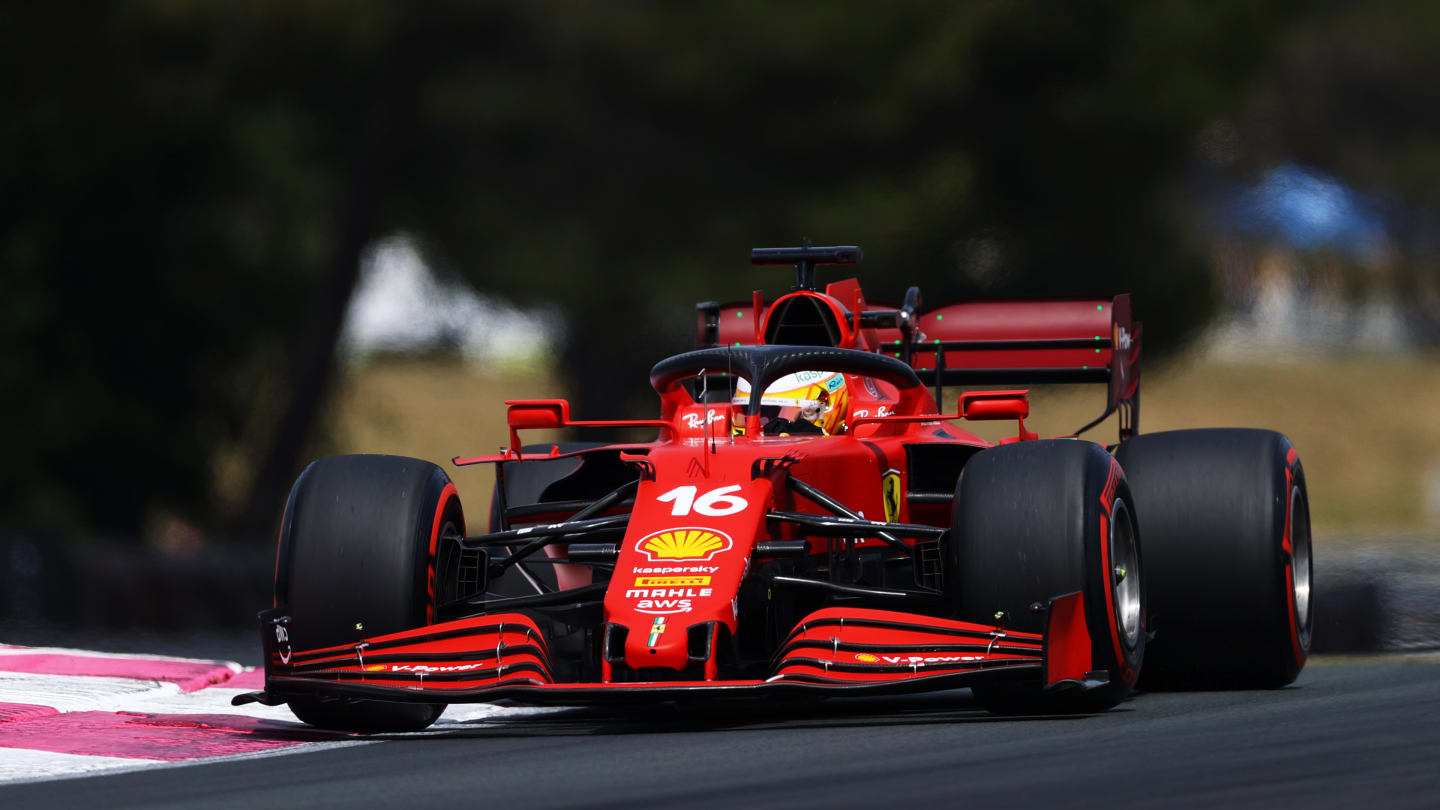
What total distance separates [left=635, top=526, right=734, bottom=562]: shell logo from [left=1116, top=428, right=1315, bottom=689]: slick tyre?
221 centimetres

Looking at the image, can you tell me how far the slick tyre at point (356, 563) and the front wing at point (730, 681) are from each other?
0.08 metres

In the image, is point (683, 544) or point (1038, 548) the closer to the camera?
point (1038, 548)

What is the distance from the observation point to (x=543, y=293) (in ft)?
53.6

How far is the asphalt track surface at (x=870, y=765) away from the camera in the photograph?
5.16 m

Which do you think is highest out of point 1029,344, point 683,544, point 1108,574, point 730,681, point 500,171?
point 500,171

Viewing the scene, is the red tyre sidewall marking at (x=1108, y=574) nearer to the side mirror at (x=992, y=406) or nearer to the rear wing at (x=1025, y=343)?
the side mirror at (x=992, y=406)

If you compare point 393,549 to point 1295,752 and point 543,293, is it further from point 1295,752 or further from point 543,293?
point 543,293

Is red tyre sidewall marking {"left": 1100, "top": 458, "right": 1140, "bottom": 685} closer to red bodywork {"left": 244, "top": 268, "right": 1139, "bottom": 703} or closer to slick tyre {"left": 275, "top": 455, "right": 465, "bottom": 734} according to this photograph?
red bodywork {"left": 244, "top": 268, "right": 1139, "bottom": 703}

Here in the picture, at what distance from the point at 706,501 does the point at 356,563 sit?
4.02ft

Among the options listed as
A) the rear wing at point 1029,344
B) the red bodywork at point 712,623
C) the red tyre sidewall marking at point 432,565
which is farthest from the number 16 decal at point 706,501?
the rear wing at point 1029,344

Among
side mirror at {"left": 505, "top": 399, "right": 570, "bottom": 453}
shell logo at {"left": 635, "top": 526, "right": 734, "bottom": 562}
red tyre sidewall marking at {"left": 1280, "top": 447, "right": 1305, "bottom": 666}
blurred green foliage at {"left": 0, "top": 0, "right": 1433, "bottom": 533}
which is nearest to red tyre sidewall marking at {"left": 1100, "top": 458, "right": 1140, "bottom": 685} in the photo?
shell logo at {"left": 635, "top": 526, "right": 734, "bottom": 562}

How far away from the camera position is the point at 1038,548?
6.90m

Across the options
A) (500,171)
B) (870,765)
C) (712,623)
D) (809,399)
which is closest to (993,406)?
(809,399)

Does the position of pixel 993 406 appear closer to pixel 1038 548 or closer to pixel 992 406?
pixel 992 406
